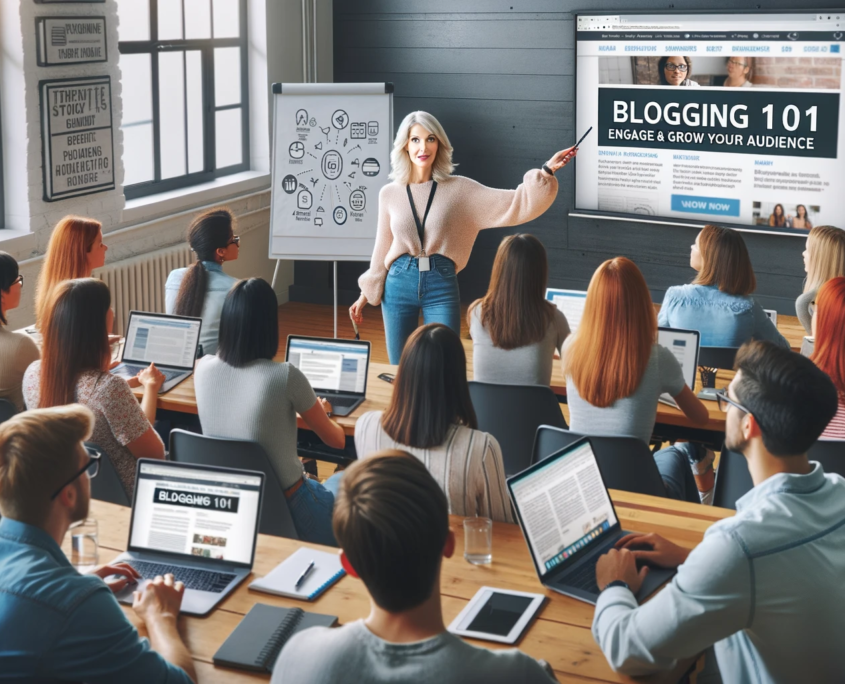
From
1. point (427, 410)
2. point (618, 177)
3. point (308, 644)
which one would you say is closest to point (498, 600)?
point (427, 410)

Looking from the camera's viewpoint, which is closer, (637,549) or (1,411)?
(637,549)

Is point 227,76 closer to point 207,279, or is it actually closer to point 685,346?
point 207,279

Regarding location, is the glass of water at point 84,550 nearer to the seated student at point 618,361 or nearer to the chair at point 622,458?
the chair at point 622,458

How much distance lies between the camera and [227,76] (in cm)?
746

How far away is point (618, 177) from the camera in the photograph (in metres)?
7.41

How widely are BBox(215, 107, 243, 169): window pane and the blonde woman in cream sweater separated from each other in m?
3.03

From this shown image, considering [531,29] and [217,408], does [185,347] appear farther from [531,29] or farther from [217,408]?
[531,29]

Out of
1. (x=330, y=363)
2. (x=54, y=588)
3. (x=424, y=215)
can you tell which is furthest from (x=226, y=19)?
(x=54, y=588)

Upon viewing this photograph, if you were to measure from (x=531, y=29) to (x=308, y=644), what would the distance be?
Answer: 6.57 metres

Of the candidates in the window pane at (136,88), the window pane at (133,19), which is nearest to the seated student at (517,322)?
the window pane at (136,88)

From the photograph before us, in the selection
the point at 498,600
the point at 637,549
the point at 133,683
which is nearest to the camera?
the point at 133,683

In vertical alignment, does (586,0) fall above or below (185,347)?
above

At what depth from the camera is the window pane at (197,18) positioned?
6.99 metres

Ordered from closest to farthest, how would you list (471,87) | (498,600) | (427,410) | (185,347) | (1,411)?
(498,600) → (427,410) → (1,411) → (185,347) → (471,87)
